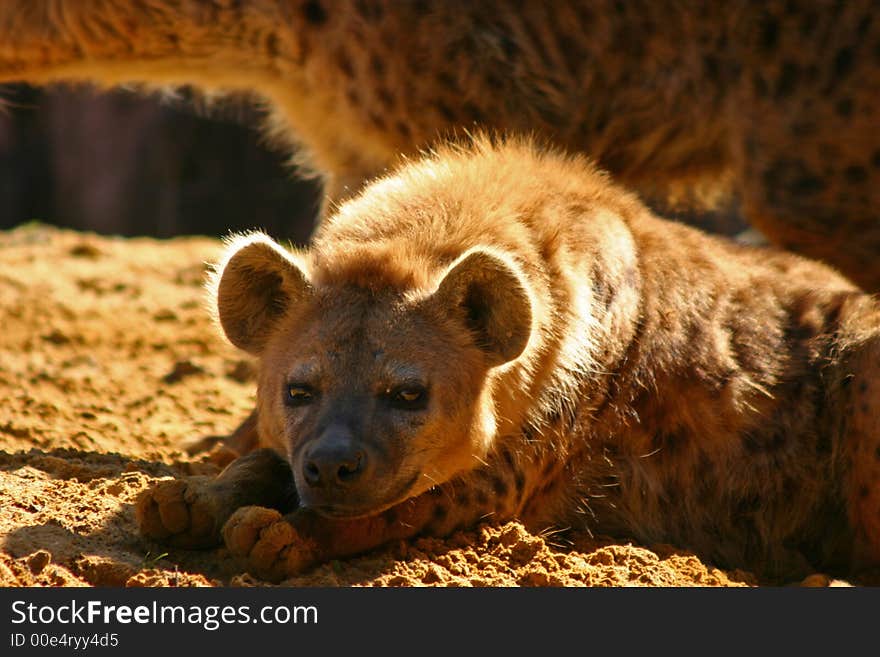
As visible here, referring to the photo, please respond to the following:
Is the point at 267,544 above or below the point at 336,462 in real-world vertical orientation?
below

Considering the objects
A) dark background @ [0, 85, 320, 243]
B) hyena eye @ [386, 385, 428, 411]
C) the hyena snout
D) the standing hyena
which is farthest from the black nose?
dark background @ [0, 85, 320, 243]

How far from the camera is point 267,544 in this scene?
11.0 ft

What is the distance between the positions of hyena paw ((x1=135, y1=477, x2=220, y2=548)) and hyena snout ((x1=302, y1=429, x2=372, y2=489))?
1.44 ft

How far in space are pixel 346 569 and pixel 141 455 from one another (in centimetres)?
165

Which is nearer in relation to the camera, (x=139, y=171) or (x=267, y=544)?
(x=267, y=544)

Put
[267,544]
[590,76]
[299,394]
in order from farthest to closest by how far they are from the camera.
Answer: [590,76]
[299,394]
[267,544]

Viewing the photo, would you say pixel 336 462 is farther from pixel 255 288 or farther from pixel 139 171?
pixel 139 171

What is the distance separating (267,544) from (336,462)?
32 centimetres

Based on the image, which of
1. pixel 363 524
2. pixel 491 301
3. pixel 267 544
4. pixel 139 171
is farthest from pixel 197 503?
pixel 139 171

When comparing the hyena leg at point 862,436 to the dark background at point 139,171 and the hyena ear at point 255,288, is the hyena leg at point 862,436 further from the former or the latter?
the dark background at point 139,171

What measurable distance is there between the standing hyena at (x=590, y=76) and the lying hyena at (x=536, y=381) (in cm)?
36

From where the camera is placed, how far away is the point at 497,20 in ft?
16.4

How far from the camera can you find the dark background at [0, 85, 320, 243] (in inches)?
452

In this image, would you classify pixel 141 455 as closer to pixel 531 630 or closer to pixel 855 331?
pixel 531 630
